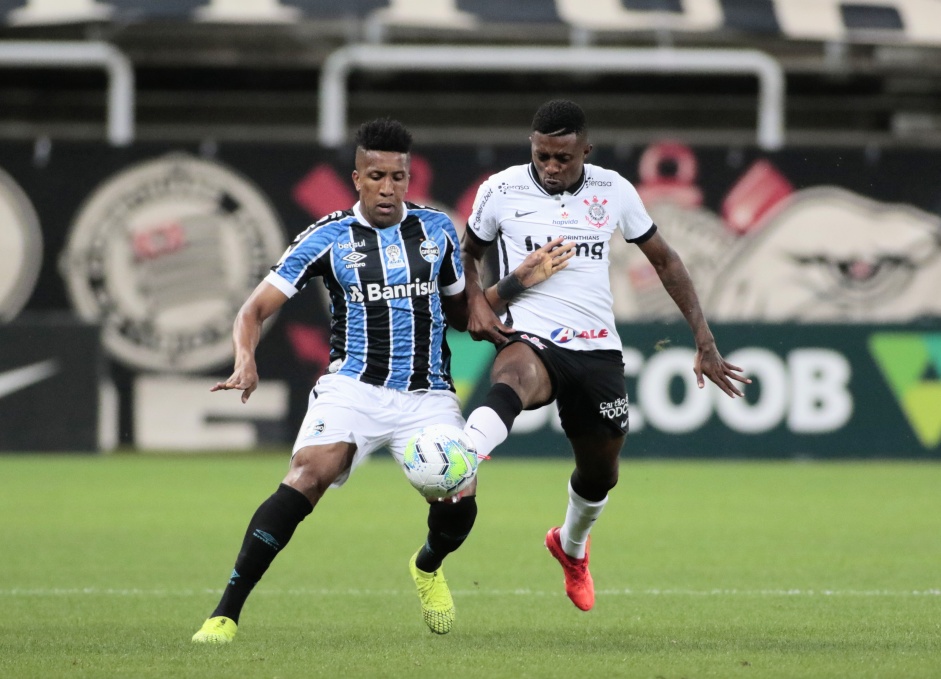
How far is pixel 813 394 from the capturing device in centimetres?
1694

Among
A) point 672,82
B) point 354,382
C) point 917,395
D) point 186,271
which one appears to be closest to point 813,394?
point 917,395

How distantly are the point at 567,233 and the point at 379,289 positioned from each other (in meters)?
1.04

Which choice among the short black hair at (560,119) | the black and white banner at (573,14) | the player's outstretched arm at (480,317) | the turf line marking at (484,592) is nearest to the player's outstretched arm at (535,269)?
the player's outstretched arm at (480,317)

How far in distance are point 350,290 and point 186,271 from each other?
10857 millimetres

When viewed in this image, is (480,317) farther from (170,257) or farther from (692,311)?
(170,257)

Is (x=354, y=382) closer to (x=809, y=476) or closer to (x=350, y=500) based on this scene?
(x=350, y=500)

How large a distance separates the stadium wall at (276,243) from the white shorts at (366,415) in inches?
405

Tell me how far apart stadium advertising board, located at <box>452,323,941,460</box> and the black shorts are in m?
8.92

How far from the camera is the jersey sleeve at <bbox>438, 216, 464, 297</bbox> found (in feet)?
24.5

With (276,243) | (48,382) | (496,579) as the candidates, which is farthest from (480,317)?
(48,382)

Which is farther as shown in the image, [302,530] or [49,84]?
[49,84]

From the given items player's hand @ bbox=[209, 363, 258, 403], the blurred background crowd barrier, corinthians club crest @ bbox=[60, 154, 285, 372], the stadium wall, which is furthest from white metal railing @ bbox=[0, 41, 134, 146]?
player's hand @ bbox=[209, 363, 258, 403]

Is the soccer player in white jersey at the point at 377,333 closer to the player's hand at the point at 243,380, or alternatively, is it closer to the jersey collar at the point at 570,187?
the player's hand at the point at 243,380

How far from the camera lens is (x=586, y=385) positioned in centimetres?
762
